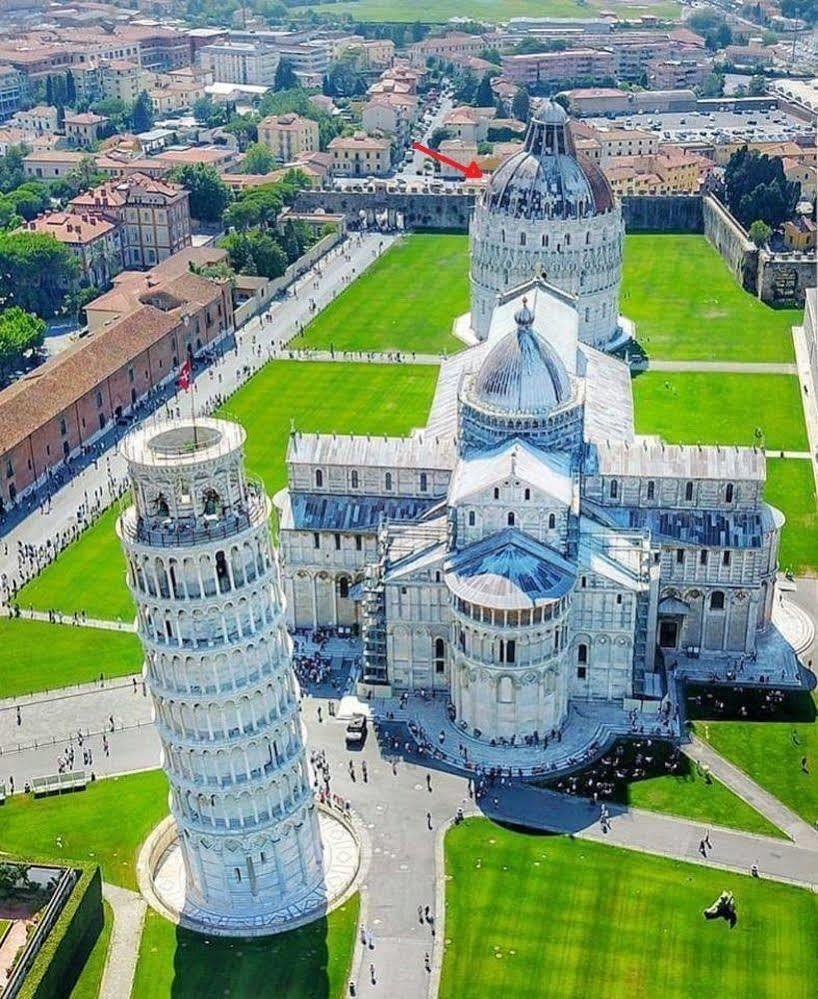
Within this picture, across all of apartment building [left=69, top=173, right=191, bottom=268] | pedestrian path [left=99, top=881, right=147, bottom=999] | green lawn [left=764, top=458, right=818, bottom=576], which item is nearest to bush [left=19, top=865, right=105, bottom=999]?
pedestrian path [left=99, top=881, right=147, bottom=999]

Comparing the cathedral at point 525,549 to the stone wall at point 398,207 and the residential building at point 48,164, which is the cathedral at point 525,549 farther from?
the residential building at point 48,164

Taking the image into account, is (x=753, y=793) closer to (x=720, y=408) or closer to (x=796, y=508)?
(x=796, y=508)

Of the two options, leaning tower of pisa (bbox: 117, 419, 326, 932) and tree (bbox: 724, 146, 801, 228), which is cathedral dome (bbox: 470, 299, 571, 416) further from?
tree (bbox: 724, 146, 801, 228)

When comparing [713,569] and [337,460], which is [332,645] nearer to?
[337,460]

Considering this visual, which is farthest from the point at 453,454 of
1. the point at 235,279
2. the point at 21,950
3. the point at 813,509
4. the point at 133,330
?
the point at 235,279

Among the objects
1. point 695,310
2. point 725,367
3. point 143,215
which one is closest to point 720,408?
point 725,367

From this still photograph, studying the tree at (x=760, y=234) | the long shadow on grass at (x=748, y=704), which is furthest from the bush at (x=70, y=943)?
the tree at (x=760, y=234)

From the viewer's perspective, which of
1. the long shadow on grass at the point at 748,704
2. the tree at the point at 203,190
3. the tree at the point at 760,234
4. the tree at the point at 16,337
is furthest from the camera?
the tree at the point at 203,190
